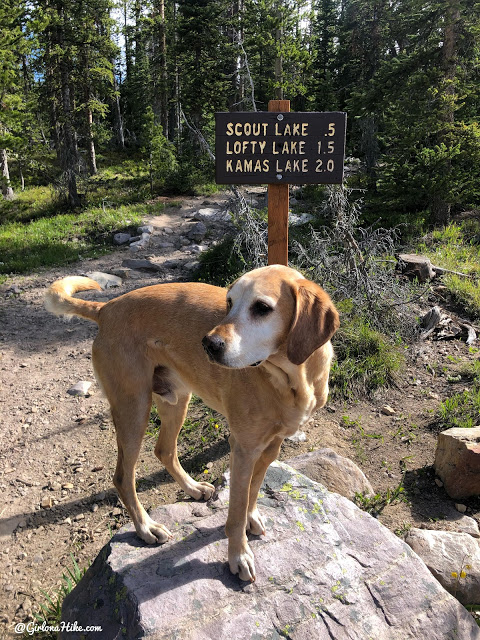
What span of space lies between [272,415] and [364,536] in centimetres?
120

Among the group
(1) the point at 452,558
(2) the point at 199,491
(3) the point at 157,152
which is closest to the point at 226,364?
(2) the point at 199,491

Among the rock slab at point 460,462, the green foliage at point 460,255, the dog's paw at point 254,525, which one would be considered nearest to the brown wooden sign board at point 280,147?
the rock slab at point 460,462

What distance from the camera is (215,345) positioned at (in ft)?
7.02

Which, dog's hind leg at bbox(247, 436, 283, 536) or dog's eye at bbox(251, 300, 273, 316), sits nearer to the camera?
dog's eye at bbox(251, 300, 273, 316)

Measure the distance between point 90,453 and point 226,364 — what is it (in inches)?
125

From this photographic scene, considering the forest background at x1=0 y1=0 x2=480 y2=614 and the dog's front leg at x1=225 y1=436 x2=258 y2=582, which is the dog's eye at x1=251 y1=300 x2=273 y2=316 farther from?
the forest background at x1=0 y1=0 x2=480 y2=614

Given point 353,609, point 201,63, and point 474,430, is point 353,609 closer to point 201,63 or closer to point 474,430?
point 474,430

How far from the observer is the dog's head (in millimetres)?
2248

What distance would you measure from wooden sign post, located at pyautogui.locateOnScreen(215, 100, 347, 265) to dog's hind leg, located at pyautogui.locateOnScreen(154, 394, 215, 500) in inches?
84.8

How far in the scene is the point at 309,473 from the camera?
3.79m

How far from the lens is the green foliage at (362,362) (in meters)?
5.51

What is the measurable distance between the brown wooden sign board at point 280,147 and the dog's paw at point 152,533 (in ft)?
9.85

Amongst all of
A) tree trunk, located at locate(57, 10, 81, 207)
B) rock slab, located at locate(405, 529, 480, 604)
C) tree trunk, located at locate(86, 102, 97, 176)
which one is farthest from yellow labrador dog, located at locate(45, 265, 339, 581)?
tree trunk, located at locate(86, 102, 97, 176)

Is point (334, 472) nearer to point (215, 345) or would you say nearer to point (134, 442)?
point (134, 442)
